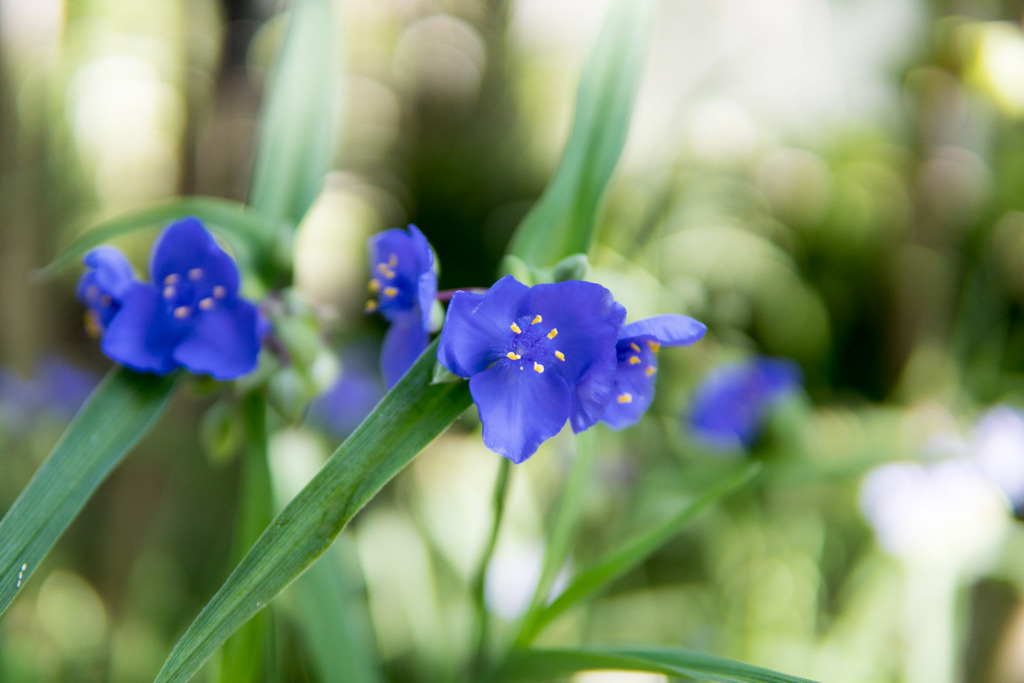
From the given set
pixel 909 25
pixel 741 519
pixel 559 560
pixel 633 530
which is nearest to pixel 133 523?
pixel 633 530

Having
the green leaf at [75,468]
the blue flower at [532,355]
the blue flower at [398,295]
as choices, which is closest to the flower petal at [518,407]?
the blue flower at [532,355]

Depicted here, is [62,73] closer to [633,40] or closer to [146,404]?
[146,404]

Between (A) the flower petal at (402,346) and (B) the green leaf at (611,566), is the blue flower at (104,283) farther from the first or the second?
(B) the green leaf at (611,566)

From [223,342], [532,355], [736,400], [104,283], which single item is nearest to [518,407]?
[532,355]

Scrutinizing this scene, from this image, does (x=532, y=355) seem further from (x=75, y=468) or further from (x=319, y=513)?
(x=75, y=468)

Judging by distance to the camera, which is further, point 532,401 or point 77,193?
point 77,193

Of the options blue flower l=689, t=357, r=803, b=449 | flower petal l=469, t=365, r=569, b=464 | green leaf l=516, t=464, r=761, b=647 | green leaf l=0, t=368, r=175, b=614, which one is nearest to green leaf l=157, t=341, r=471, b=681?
flower petal l=469, t=365, r=569, b=464
